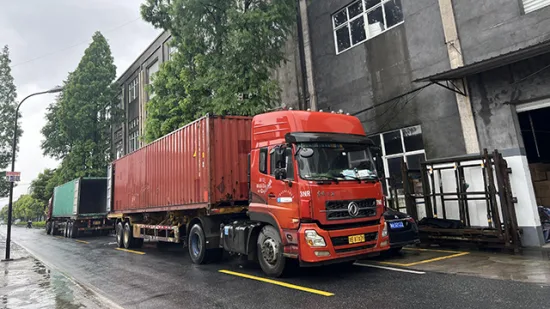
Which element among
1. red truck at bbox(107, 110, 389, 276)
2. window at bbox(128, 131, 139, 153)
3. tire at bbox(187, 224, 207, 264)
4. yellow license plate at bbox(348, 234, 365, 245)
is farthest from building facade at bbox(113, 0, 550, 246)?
window at bbox(128, 131, 139, 153)

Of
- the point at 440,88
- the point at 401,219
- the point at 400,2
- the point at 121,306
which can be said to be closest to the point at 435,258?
the point at 401,219

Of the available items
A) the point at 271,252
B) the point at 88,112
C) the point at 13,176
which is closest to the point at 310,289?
the point at 271,252

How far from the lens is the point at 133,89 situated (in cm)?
3566

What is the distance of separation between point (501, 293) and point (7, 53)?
40.1 metres

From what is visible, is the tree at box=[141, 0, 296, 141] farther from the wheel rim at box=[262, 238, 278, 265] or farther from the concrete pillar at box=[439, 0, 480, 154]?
the wheel rim at box=[262, 238, 278, 265]

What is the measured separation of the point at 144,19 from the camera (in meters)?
14.4

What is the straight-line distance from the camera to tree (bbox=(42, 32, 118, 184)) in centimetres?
3338

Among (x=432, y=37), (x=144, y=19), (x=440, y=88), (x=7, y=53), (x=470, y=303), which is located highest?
(x=7, y=53)

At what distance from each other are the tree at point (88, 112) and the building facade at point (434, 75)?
2439 centimetres

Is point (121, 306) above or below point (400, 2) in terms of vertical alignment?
below

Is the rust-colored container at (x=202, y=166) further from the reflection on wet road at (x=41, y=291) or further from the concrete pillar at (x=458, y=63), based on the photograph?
the concrete pillar at (x=458, y=63)

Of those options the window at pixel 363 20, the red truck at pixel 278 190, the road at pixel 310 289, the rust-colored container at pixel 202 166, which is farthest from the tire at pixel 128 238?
the window at pixel 363 20

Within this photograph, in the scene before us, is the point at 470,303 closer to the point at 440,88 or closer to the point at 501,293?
the point at 501,293

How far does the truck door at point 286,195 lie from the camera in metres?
6.57
